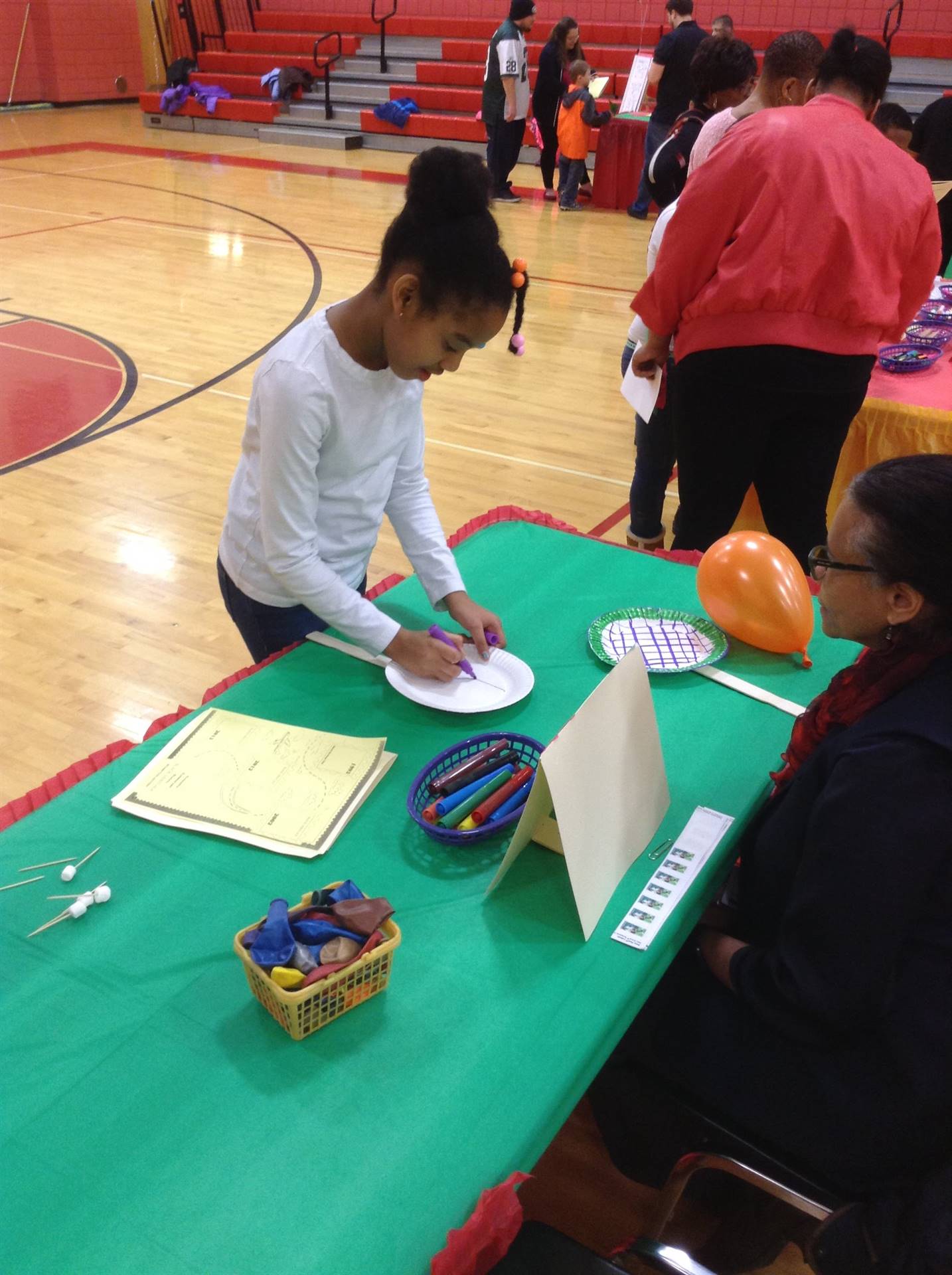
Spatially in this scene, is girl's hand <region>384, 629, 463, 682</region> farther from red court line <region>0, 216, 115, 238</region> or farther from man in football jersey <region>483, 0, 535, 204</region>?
man in football jersey <region>483, 0, 535, 204</region>

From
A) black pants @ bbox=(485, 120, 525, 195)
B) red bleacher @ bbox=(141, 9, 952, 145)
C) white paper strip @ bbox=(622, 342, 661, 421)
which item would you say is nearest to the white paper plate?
white paper strip @ bbox=(622, 342, 661, 421)

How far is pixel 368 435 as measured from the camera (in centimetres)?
144

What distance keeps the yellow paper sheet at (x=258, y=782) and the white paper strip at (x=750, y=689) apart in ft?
1.74

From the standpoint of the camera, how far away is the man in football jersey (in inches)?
319

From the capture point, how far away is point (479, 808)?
44.2 inches

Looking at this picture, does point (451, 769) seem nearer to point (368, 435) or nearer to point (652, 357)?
point (368, 435)

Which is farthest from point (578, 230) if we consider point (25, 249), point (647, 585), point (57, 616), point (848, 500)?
point (848, 500)

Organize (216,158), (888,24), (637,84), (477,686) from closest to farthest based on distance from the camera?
(477,686) < (637,84) < (888,24) < (216,158)

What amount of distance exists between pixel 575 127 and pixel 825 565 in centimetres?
830

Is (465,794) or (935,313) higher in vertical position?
(935,313)

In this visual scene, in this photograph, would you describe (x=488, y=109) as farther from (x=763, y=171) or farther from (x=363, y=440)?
(x=363, y=440)

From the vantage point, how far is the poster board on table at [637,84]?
758cm

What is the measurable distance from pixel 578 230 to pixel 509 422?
173 inches

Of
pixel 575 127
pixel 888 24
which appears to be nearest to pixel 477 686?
pixel 575 127
